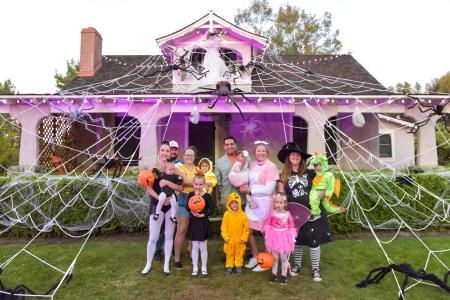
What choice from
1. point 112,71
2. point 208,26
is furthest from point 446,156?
point 112,71

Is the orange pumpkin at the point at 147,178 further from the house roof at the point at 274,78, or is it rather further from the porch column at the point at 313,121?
the porch column at the point at 313,121

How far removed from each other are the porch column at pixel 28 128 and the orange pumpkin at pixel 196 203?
6.37 metres

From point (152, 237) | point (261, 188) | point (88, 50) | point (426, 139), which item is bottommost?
point (152, 237)

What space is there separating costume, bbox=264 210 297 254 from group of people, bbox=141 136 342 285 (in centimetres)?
2

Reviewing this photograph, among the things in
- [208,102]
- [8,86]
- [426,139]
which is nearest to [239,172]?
[208,102]

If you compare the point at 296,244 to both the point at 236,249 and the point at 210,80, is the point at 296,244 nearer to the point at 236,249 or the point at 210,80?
the point at 236,249

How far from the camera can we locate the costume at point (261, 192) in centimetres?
429

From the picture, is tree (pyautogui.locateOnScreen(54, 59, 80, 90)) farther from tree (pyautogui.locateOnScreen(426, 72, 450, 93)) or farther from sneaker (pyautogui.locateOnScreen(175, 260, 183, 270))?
tree (pyautogui.locateOnScreen(426, 72, 450, 93))

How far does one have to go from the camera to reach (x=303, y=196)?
4137 mm

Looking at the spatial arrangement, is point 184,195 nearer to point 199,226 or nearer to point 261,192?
point 199,226

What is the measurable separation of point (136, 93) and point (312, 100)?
4414mm

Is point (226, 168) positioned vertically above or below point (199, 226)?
above

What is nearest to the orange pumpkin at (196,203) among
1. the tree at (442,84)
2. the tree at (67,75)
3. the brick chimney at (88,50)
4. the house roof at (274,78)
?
the house roof at (274,78)

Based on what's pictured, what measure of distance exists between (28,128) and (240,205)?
7050 mm
